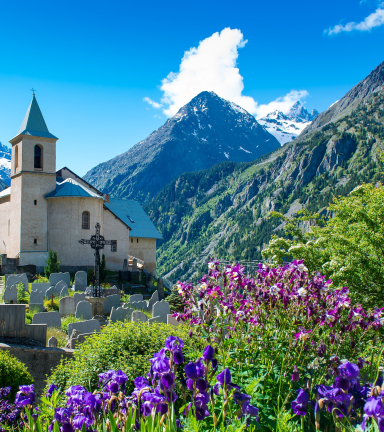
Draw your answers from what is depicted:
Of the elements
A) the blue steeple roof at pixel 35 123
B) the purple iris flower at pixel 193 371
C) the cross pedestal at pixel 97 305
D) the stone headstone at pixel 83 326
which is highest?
the blue steeple roof at pixel 35 123

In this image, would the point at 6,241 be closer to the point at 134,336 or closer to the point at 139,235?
the point at 139,235

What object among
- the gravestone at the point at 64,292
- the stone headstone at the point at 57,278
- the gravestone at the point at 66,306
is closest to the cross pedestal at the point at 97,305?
the gravestone at the point at 66,306

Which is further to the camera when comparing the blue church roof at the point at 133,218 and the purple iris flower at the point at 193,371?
the blue church roof at the point at 133,218

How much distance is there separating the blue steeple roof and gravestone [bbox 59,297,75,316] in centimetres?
2006

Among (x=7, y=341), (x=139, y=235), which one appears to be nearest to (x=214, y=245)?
(x=139, y=235)

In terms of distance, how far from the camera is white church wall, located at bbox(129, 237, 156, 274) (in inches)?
1499

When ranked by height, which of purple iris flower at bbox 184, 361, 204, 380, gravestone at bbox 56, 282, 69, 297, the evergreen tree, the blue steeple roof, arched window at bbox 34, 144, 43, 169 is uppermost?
the blue steeple roof

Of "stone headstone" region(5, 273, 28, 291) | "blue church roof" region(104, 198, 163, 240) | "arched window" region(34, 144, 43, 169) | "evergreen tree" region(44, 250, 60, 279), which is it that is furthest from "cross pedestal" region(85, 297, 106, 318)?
"blue church roof" region(104, 198, 163, 240)

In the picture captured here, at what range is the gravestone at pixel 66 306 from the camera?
14617mm

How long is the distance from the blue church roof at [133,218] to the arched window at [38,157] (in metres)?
8.94

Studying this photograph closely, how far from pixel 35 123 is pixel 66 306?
21566 millimetres

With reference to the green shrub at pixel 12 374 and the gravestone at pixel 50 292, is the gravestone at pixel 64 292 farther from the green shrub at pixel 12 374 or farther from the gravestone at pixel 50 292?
the green shrub at pixel 12 374

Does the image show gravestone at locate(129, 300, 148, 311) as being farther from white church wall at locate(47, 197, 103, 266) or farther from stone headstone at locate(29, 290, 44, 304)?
white church wall at locate(47, 197, 103, 266)

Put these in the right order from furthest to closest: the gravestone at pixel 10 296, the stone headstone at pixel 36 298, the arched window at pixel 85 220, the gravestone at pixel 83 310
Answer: the arched window at pixel 85 220 → the gravestone at pixel 10 296 → the stone headstone at pixel 36 298 → the gravestone at pixel 83 310
